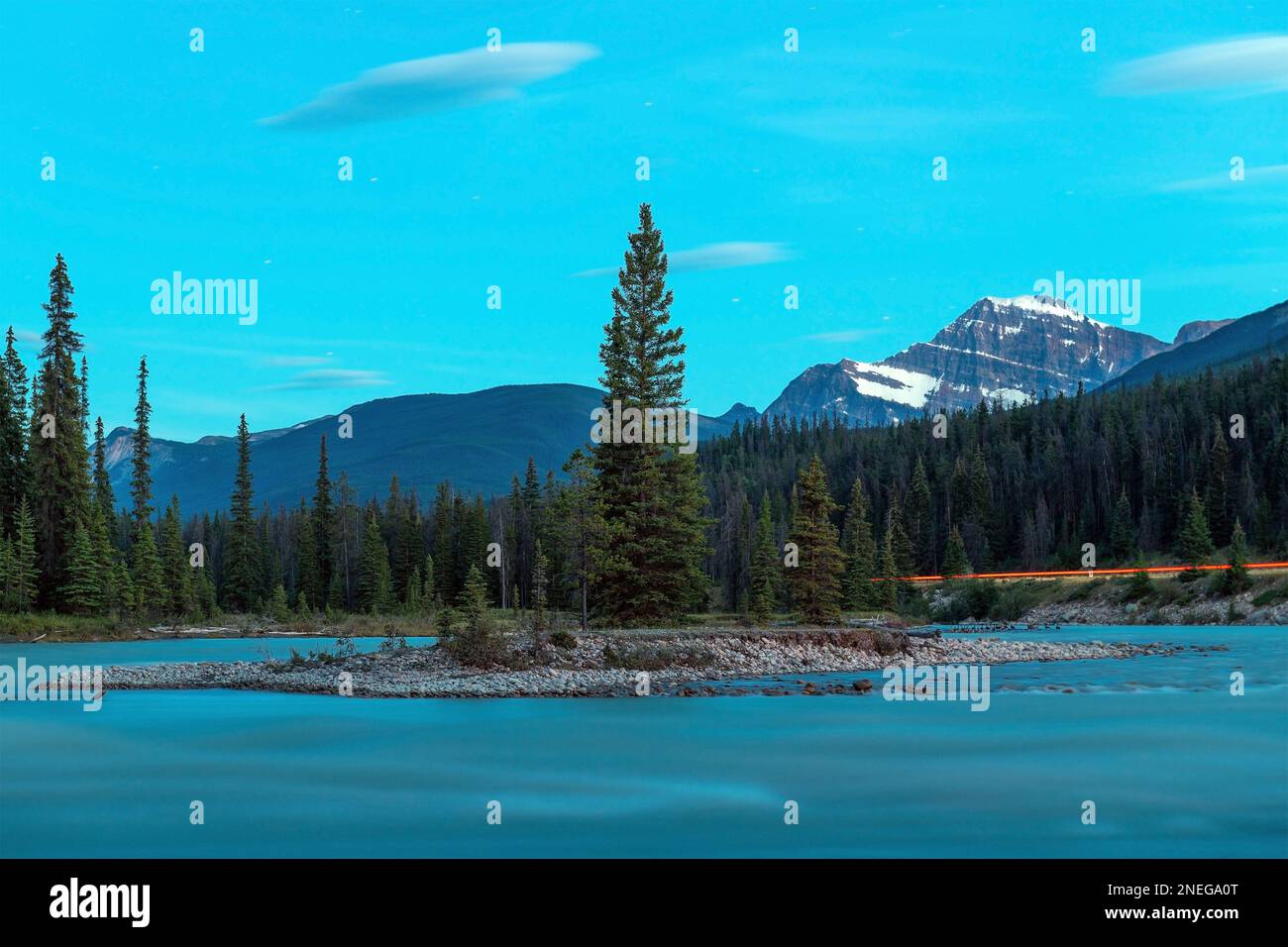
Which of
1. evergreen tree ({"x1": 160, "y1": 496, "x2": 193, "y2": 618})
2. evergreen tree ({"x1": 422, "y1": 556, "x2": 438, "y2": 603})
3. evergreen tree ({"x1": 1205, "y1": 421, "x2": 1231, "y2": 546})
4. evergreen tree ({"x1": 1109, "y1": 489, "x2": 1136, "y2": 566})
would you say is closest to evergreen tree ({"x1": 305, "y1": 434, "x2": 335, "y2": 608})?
evergreen tree ({"x1": 422, "y1": 556, "x2": 438, "y2": 603})

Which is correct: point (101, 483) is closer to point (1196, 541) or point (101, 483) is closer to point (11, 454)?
point (11, 454)

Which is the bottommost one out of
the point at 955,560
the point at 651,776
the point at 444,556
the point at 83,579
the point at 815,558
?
the point at 651,776

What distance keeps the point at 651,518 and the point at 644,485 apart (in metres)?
1.48

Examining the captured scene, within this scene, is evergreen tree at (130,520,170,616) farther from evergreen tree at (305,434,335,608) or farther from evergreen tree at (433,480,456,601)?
evergreen tree at (433,480,456,601)

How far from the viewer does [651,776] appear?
24547mm

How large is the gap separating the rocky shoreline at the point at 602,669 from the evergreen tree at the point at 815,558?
41.2ft

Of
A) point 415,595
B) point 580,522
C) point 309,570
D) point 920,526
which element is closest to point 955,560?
point 920,526

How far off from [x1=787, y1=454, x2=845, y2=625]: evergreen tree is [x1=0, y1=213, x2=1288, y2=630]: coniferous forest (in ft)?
0.43

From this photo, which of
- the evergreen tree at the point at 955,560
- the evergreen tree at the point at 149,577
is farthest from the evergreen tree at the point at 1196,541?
the evergreen tree at the point at 149,577

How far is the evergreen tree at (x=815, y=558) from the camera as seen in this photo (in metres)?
64.0

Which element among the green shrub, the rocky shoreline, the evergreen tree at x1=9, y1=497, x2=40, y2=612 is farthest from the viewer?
the evergreen tree at x1=9, y1=497, x2=40, y2=612

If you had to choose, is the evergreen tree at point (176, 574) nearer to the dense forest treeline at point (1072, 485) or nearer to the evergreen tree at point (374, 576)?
the evergreen tree at point (374, 576)

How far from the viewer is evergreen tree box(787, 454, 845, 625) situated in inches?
2520
